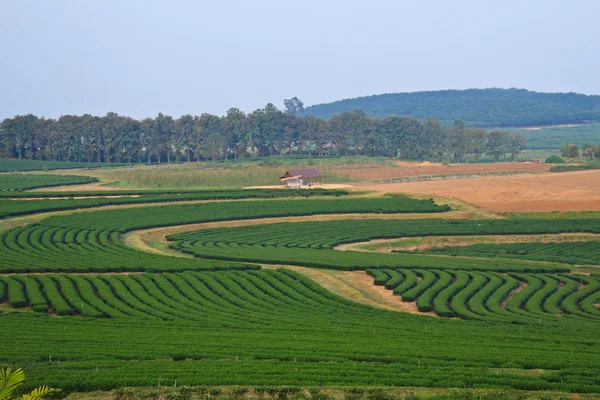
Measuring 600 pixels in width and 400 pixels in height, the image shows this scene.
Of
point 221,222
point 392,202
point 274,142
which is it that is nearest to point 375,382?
point 221,222

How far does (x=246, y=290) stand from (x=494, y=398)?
22703 millimetres

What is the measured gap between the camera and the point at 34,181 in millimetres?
102312

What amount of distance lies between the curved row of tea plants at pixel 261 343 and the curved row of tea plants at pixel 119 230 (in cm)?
644

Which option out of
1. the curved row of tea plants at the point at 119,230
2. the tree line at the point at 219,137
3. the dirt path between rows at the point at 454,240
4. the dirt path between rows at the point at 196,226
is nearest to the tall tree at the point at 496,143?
the tree line at the point at 219,137

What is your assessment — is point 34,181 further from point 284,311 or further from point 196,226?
point 284,311

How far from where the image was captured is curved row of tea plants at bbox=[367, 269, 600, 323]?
35.4 metres

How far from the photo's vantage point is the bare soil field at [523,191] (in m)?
78.5

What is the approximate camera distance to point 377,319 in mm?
33656

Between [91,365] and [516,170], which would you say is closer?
[91,365]

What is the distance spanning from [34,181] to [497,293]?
77612mm

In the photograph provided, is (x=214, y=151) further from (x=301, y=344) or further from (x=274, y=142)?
(x=301, y=344)

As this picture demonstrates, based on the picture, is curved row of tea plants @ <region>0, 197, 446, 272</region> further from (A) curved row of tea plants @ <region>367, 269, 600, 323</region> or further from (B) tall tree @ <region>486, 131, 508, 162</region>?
(B) tall tree @ <region>486, 131, 508, 162</region>

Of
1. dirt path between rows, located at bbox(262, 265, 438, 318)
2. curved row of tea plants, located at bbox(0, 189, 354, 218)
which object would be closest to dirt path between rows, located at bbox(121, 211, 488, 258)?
curved row of tea plants, located at bbox(0, 189, 354, 218)

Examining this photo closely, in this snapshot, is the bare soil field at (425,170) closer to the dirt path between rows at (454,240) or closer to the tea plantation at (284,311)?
the tea plantation at (284,311)
